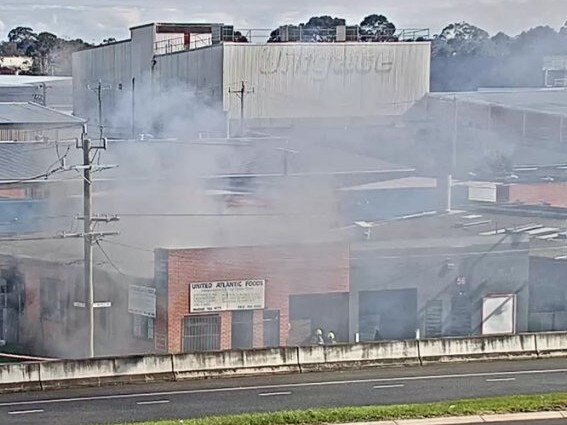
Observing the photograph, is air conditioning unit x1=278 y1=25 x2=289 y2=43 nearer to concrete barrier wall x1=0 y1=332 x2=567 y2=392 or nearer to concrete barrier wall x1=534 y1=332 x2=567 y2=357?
concrete barrier wall x1=534 y1=332 x2=567 y2=357

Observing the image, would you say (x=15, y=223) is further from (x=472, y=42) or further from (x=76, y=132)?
(x=472, y=42)

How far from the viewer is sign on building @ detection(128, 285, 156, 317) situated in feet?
60.2

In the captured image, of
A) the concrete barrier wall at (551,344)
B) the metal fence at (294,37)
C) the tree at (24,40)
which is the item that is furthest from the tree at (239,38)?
the tree at (24,40)

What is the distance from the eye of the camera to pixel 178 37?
3784cm

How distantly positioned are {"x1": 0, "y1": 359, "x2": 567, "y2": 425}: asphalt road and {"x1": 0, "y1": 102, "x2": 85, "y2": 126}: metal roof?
17961 millimetres

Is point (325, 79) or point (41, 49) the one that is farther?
point (41, 49)

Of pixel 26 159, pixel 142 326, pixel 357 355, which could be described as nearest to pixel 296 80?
pixel 26 159

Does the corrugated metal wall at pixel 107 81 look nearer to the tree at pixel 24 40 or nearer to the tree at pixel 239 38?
the tree at pixel 239 38

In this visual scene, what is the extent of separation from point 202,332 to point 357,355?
606 centimetres

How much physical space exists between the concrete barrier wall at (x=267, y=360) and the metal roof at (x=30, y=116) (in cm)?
1758

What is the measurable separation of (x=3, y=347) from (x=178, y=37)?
68.7 feet

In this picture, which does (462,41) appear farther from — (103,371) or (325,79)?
(103,371)

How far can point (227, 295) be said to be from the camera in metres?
18.5

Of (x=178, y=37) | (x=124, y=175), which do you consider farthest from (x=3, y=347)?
(x=178, y=37)
